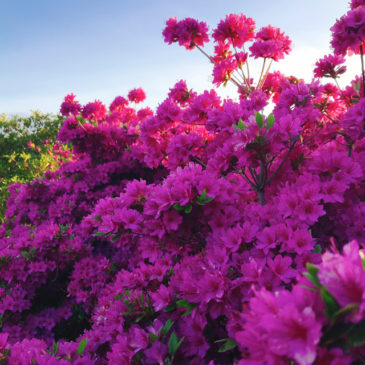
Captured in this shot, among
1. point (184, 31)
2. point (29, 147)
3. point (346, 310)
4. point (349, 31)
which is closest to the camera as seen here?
point (346, 310)

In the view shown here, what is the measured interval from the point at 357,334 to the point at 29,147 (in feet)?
41.0

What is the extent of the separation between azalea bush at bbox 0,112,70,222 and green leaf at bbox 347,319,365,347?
913 cm

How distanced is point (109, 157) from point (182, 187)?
369 centimetres

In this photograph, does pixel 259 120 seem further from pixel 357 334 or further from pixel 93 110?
pixel 93 110

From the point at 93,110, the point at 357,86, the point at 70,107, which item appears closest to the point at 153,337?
the point at 357,86

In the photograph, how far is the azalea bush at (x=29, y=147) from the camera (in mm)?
9312

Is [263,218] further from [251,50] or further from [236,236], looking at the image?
[251,50]

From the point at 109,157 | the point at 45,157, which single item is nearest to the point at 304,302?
the point at 109,157

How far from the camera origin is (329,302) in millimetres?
750

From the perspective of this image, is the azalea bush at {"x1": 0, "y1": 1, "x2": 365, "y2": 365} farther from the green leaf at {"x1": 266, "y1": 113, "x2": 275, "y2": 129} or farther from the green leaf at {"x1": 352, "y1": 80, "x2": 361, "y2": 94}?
the green leaf at {"x1": 352, "y1": 80, "x2": 361, "y2": 94}

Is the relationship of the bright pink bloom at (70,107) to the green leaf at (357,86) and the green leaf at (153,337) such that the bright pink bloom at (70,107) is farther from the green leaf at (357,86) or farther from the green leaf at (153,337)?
the green leaf at (153,337)

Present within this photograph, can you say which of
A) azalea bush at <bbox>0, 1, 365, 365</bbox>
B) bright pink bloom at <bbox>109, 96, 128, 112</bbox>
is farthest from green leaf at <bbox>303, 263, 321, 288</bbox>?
bright pink bloom at <bbox>109, 96, 128, 112</bbox>

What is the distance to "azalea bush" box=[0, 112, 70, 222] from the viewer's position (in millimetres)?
9312

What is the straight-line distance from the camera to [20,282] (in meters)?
3.46
